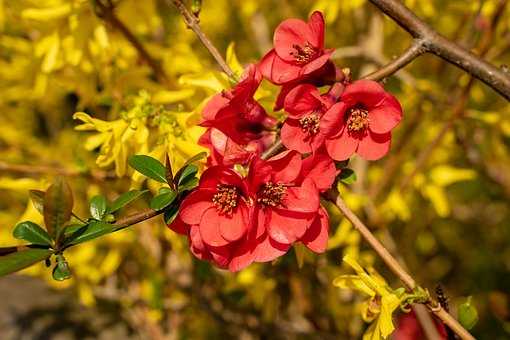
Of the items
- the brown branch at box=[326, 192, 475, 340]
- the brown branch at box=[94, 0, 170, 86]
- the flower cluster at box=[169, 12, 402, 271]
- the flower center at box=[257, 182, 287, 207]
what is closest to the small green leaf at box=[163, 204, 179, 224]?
the flower cluster at box=[169, 12, 402, 271]

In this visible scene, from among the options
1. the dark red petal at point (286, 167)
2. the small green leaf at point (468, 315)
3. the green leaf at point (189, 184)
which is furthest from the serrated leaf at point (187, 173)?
the small green leaf at point (468, 315)

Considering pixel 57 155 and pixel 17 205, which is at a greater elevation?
pixel 57 155

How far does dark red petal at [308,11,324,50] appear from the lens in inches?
36.9

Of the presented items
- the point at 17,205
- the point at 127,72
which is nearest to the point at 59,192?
the point at 127,72

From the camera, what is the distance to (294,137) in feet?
3.10

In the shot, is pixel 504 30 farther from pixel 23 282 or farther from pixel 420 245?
pixel 23 282

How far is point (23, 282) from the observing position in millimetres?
3047

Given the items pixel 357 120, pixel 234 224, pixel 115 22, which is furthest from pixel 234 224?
pixel 115 22

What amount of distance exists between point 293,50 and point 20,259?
18.6 inches

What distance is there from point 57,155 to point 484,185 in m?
1.74

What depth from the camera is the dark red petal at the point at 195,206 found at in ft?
3.00

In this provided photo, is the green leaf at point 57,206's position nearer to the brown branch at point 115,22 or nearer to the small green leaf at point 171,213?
the small green leaf at point 171,213

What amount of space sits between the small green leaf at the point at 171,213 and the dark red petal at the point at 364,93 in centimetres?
27

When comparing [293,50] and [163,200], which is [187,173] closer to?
[163,200]
